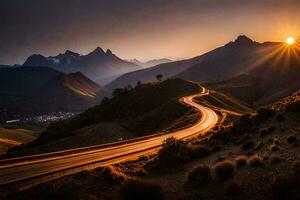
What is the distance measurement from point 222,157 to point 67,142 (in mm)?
51322

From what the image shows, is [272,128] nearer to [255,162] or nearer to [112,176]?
[255,162]

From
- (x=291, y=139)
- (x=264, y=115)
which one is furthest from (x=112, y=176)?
(x=264, y=115)

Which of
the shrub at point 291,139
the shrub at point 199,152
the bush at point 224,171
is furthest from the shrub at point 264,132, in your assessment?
the bush at point 224,171

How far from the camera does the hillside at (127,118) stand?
80.5 meters

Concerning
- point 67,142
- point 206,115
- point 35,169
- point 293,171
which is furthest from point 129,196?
point 206,115

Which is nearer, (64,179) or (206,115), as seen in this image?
(64,179)

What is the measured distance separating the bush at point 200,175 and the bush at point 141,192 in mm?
2766

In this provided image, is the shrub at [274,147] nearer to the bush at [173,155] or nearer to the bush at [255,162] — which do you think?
the bush at [255,162]

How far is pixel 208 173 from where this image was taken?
65.3ft

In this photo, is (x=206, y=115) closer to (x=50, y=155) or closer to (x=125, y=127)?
(x=125, y=127)

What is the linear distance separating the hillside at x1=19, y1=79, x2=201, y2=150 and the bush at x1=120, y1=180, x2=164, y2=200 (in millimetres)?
51335

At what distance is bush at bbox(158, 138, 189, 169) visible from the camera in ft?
83.9

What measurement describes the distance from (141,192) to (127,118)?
9040 cm

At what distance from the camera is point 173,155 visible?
26.2 metres
